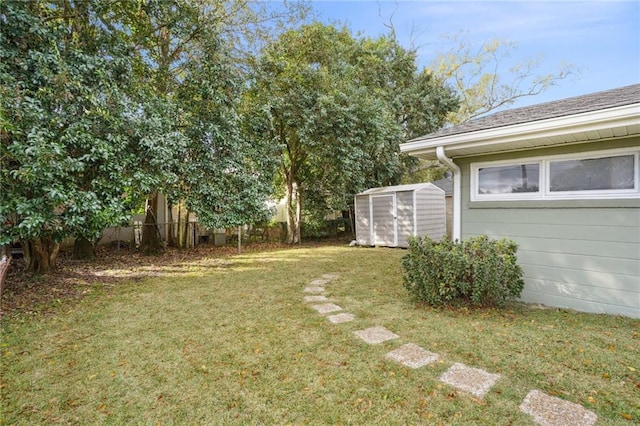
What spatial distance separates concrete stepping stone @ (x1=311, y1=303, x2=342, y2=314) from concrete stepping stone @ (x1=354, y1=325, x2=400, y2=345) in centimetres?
75

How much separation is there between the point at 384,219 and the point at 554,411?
835cm

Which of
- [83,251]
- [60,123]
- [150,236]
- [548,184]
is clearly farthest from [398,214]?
[83,251]

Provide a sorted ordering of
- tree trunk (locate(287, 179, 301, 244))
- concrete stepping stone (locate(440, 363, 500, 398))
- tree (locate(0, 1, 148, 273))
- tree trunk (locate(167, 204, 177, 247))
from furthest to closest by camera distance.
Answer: tree trunk (locate(287, 179, 301, 244)), tree trunk (locate(167, 204, 177, 247)), tree (locate(0, 1, 148, 273)), concrete stepping stone (locate(440, 363, 500, 398))

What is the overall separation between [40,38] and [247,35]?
5565 millimetres

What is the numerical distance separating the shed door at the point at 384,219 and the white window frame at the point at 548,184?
5427 millimetres

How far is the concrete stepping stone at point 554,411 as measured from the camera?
1.85 m

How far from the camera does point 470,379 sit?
91.2 inches

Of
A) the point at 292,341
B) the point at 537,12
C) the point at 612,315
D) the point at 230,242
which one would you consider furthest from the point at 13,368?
the point at 537,12

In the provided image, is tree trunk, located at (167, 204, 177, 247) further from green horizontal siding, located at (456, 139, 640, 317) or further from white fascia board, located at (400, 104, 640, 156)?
green horizontal siding, located at (456, 139, 640, 317)

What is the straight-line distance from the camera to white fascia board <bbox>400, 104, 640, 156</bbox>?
308 cm

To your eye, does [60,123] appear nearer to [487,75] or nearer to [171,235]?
[171,235]

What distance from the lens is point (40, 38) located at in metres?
4.54

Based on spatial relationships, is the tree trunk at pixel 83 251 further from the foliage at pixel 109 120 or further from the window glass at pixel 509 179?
the window glass at pixel 509 179

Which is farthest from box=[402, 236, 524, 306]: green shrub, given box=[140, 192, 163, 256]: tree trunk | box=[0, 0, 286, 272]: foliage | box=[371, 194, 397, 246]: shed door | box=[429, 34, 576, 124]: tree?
box=[429, 34, 576, 124]: tree
